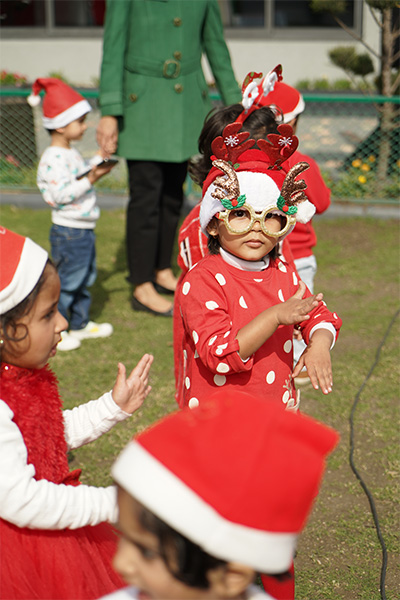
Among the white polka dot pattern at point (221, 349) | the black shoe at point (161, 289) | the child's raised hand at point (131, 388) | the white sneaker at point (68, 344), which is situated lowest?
the black shoe at point (161, 289)

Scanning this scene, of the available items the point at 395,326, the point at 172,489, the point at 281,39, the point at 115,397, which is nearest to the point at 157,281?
the point at 395,326

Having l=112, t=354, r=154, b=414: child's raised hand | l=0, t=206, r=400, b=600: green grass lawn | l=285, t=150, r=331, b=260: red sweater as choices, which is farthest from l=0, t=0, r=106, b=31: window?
l=112, t=354, r=154, b=414: child's raised hand

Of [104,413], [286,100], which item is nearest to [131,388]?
[104,413]

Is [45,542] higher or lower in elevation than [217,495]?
lower

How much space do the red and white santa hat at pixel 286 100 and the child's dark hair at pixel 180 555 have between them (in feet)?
7.72

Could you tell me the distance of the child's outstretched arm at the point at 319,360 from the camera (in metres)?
2.06

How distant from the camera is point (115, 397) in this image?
1996mm

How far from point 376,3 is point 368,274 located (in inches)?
97.1

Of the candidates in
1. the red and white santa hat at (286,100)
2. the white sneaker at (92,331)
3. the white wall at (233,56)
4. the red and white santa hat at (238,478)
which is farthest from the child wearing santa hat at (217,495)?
the white wall at (233,56)

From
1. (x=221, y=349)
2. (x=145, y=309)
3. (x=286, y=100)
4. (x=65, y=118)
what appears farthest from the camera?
(x=145, y=309)

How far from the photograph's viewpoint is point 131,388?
199 cm

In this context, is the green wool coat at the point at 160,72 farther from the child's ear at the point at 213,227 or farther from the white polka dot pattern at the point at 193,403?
the white polka dot pattern at the point at 193,403

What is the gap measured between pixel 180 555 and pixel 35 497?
0.54 metres

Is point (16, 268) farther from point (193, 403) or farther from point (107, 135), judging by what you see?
point (107, 135)
